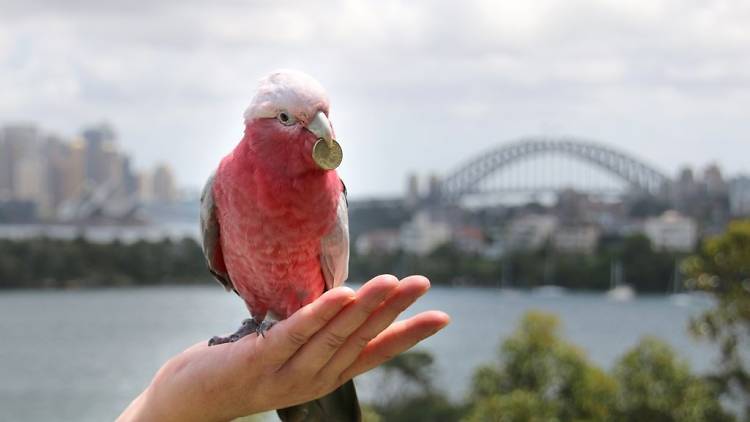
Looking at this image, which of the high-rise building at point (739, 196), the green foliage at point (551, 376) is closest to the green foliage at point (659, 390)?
the green foliage at point (551, 376)

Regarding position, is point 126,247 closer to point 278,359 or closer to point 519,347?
point 519,347

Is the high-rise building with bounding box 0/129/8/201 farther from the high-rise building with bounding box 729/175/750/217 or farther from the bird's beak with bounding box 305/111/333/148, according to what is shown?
the bird's beak with bounding box 305/111/333/148

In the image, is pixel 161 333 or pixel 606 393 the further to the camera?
pixel 161 333

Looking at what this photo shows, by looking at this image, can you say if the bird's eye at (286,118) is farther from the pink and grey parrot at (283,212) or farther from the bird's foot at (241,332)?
the bird's foot at (241,332)

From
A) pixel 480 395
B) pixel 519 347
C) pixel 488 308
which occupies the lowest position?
pixel 488 308

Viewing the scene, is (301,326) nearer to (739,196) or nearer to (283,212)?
(283,212)

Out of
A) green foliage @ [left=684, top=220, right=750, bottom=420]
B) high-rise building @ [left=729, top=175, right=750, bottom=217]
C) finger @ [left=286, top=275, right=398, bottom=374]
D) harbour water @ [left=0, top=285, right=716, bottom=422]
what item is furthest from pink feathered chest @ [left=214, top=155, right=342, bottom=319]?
high-rise building @ [left=729, top=175, right=750, bottom=217]

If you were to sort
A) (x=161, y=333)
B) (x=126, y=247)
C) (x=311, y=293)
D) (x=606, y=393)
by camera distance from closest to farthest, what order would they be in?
(x=311, y=293) → (x=606, y=393) → (x=161, y=333) → (x=126, y=247)

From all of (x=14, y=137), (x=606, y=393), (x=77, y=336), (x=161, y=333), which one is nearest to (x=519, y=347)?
(x=606, y=393)
